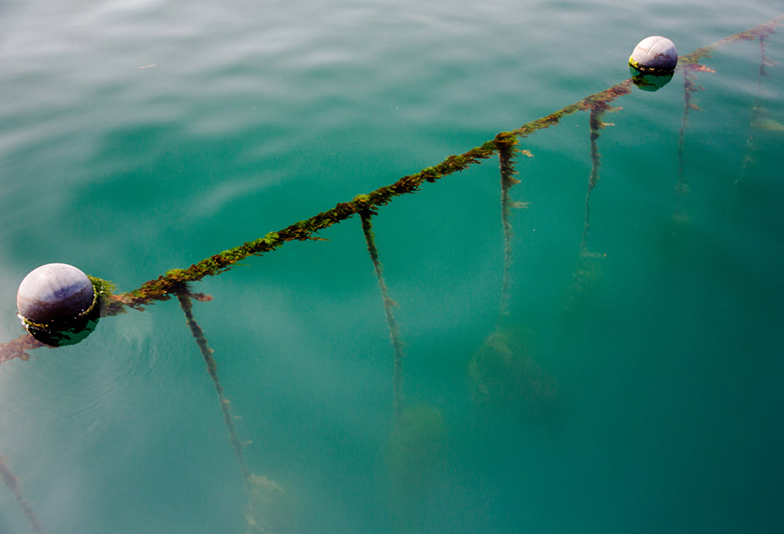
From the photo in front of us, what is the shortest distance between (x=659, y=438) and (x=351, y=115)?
4.95m

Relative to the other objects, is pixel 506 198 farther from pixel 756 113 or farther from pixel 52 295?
pixel 52 295

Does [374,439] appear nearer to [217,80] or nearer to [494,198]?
[494,198]

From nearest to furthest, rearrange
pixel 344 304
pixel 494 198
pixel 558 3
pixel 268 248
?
pixel 344 304, pixel 268 248, pixel 494 198, pixel 558 3

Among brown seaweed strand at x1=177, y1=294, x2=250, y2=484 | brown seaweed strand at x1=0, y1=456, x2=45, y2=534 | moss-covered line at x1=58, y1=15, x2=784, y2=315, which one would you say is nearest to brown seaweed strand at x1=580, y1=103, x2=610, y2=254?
moss-covered line at x1=58, y1=15, x2=784, y2=315

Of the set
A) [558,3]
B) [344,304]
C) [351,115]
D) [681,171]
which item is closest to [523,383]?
[344,304]

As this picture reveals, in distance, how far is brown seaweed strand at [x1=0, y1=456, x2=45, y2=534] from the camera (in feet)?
9.53

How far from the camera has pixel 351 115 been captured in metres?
6.05

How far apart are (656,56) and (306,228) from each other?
19.1 feet

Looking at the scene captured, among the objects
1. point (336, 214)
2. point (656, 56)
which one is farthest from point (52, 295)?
point (656, 56)

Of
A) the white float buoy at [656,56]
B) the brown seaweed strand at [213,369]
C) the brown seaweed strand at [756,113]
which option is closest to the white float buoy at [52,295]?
the brown seaweed strand at [213,369]

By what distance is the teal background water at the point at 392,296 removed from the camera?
3.17 metres

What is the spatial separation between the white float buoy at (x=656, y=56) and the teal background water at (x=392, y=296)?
36cm

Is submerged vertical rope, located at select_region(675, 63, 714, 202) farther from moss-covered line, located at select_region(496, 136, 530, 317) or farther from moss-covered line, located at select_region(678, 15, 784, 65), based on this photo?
moss-covered line, located at select_region(496, 136, 530, 317)

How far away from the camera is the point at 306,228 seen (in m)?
4.64
